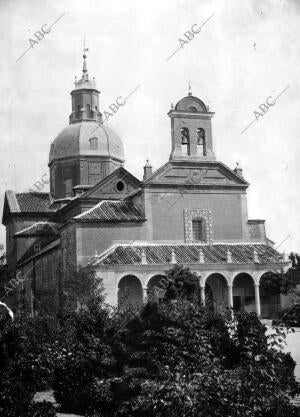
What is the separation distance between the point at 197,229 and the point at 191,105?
8884 millimetres

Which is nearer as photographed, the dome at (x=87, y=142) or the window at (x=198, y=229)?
the window at (x=198, y=229)

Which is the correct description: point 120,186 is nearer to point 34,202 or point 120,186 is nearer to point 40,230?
point 40,230

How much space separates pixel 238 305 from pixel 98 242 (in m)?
10.4

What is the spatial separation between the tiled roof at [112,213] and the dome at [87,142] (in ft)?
35.4

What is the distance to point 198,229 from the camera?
4562 cm

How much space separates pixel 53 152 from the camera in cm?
5688

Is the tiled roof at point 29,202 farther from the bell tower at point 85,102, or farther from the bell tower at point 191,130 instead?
the bell tower at point 191,130

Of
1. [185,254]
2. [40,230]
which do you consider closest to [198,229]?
[185,254]

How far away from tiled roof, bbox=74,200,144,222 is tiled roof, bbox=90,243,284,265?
6.45 ft

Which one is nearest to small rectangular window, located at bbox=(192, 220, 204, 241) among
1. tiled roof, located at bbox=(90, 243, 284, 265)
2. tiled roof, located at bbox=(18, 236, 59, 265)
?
tiled roof, located at bbox=(90, 243, 284, 265)

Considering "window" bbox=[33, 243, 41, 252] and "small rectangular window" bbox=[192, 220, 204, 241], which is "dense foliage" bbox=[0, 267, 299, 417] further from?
"window" bbox=[33, 243, 41, 252]

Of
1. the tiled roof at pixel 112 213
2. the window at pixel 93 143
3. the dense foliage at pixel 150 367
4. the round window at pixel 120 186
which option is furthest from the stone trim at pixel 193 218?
the dense foliage at pixel 150 367

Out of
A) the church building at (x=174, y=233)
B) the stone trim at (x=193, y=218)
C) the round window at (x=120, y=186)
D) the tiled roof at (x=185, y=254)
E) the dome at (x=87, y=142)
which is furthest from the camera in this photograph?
the dome at (x=87, y=142)

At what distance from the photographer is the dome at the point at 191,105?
45.4 meters
